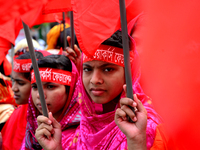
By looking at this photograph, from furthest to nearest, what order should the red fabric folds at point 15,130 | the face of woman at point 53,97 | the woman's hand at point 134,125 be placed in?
the red fabric folds at point 15,130, the face of woman at point 53,97, the woman's hand at point 134,125

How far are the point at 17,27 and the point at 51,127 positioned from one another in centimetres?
72

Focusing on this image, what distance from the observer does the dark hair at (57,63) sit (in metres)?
2.55

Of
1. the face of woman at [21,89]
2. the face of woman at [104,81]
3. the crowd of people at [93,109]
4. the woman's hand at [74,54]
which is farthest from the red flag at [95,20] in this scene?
the face of woman at [21,89]

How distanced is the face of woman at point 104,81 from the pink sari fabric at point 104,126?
3.3 inches

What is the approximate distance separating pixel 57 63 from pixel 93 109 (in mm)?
780

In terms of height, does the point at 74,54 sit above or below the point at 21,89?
above

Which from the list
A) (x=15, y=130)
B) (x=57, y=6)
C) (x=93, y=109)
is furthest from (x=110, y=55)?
(x=15, y=130)

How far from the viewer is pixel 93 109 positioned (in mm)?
1993

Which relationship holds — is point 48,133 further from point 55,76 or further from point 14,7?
point 14,7

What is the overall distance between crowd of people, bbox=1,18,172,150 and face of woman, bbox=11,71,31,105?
1cm

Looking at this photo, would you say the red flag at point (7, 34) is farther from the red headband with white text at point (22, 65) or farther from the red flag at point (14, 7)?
the red headband with white text at point (22, 65)

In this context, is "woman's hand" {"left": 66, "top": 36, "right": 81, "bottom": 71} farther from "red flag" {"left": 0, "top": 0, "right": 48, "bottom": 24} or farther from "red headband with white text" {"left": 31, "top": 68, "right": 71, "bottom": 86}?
"red flag" {"left": 0, "top": 0, "right": 48, "bottom": 24}

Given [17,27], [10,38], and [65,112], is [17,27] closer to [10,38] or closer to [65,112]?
[10,38]

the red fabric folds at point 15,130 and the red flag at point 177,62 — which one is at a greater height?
the red fabric folds at point 15,130
